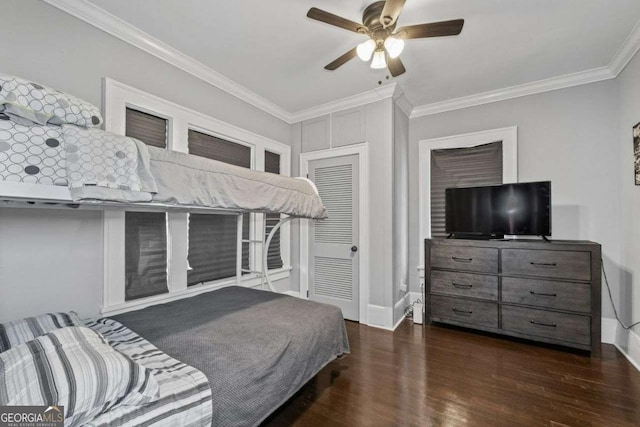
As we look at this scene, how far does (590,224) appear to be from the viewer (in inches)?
112

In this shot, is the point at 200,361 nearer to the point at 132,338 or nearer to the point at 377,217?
the point at 132,338

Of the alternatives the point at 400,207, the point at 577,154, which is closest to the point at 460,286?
the point at 400,207

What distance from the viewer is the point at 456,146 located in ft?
11.5

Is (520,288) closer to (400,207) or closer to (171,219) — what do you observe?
(400,207)

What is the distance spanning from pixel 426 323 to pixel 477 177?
186cm

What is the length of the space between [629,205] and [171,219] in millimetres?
4162

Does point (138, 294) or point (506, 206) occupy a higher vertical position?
point (506, 206)

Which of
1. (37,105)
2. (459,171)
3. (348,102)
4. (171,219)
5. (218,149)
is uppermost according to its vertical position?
(348,102)

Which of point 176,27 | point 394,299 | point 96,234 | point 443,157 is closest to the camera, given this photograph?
point 96,234

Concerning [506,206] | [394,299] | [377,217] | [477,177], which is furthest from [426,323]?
[477,177]

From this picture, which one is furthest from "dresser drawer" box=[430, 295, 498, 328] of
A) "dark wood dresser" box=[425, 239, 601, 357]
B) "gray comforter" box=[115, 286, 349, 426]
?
"gray comforter" box=[115, 286, 349, 426]

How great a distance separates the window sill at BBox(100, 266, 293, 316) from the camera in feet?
6.98

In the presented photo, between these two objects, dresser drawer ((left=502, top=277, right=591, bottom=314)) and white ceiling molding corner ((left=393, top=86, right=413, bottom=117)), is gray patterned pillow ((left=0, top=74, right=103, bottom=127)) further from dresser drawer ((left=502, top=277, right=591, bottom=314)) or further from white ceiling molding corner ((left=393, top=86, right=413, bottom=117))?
dresser drawer ((left=502, top=277, right=591, bottom=314))

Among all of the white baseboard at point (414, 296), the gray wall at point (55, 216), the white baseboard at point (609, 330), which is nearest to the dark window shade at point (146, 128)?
the gray wall at point (55, 216)
